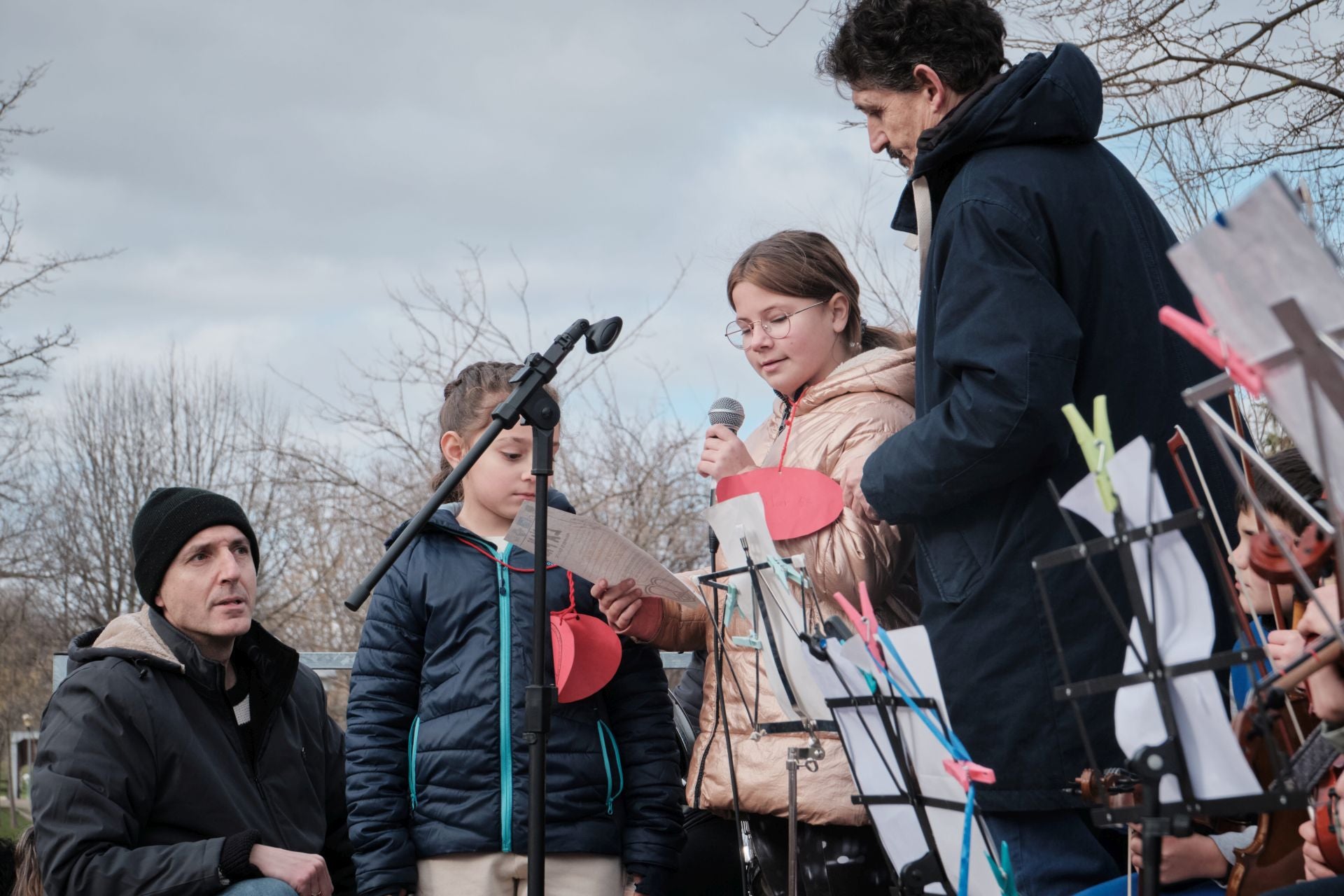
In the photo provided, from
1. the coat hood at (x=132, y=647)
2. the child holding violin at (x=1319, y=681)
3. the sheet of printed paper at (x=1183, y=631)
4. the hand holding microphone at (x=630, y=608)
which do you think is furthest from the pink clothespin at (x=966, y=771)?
the coat hood at (x=132, y=647)

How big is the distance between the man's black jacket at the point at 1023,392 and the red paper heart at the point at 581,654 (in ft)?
2.94

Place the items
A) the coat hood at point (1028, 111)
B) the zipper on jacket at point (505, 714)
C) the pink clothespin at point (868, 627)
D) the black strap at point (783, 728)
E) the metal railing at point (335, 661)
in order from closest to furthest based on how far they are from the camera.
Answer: the pink clothespin at point (868, 627) → the coat hood at point (1028, 111) → the black strap at point (783, 728) → the zipper on jacket at point (505, 714) → the metal railing at point (335, 661)

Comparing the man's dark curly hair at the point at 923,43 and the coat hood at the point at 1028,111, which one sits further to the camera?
the man's dark curly hair at the point at 923,43

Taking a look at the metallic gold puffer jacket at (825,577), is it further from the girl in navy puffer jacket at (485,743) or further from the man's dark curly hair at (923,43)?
the man's dark curly hair at (923,43)

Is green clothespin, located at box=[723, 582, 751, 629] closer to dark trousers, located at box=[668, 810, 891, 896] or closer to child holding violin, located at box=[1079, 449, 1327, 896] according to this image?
dark trousers, located at box=[668, 810, 891, 896]

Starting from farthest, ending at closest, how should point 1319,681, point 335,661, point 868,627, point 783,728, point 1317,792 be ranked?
point 335,661 < point 783,728 < point 1317,792 < point 868,627 < point 1319,681


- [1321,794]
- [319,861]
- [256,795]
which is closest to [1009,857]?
[1321,794]

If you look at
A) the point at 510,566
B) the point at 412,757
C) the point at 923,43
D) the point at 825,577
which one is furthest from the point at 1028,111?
the point at 412,757

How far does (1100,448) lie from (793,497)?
104 cm

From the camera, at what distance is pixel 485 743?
2.69 metres

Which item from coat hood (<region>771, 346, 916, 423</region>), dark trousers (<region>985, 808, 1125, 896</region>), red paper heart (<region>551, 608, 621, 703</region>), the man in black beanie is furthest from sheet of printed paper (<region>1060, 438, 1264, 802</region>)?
the man in black beanie

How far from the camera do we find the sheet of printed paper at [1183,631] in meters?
1.29

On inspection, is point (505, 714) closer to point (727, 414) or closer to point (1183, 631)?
point (727, 414)

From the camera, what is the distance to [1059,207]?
78.5 inches
